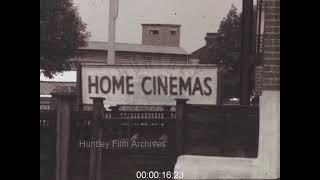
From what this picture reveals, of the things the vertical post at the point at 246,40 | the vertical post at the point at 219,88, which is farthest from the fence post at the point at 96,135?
the vertical post at the point at 246,40

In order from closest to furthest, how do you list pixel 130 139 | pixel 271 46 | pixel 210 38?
1. pixel 271 46
2. pixel 210 38
3. pixel 130 139

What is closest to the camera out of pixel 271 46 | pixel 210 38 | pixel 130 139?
pixel 271 46

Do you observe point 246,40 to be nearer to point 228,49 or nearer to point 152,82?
point 228,49

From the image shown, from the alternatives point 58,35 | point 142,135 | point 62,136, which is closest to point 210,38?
point 142,135

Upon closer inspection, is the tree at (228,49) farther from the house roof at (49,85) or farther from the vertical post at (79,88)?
the house roof at (49,85)

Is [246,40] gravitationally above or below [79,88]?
above

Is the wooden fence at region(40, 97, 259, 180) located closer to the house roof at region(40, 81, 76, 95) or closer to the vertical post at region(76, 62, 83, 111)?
the vertical post at region(76, 62, 83, 111)

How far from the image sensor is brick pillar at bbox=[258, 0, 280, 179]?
5258 millimetres

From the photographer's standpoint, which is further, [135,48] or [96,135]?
[96,135]

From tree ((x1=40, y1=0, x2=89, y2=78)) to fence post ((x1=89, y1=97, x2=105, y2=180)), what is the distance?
50 cm

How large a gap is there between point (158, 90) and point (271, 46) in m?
1.22

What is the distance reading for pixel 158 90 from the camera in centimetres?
551

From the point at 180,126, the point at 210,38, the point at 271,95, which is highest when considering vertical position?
the point at 210,38
